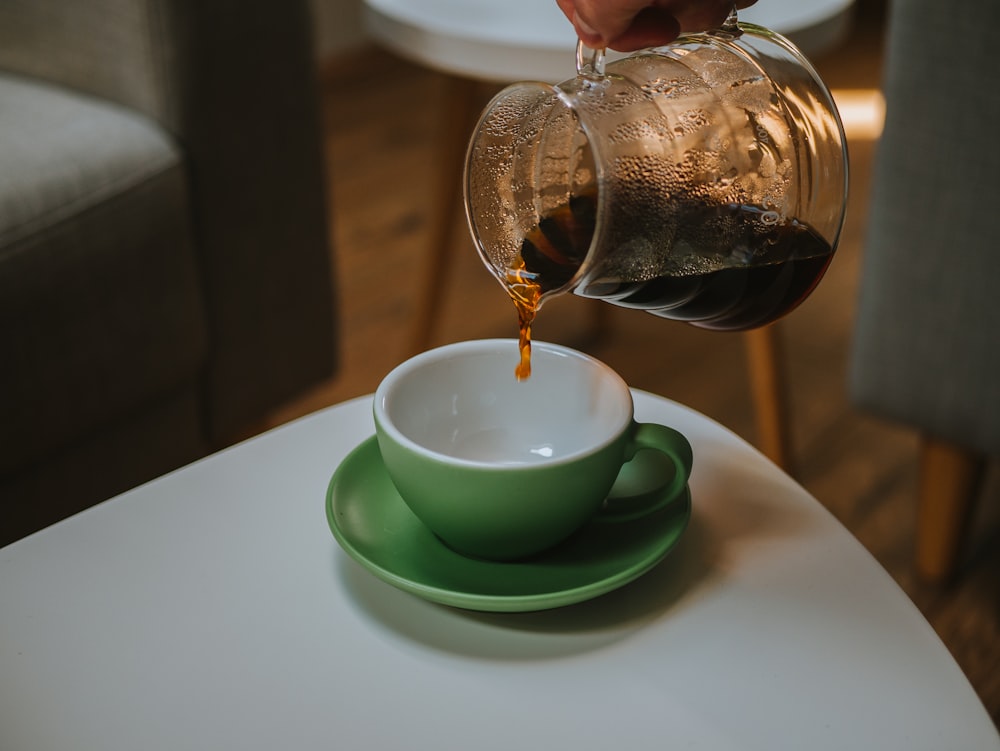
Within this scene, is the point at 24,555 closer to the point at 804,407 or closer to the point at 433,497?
the point at 433,497

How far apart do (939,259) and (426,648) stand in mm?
738

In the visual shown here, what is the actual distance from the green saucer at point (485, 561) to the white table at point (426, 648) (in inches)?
0.7

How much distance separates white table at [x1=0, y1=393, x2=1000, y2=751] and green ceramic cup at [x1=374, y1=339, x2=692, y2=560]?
0.14 ft

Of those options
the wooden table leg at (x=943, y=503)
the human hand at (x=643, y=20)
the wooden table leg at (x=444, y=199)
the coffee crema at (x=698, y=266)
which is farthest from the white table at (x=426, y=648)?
the wooden table leg at (x=444, y=199)

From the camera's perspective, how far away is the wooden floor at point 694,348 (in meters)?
1.25

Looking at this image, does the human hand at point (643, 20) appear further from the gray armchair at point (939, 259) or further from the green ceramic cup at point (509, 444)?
the gray armchair at point (939, 259)

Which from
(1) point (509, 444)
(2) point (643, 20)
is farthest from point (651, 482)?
(2) point (643, 20)

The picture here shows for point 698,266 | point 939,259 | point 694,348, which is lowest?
point 694,348

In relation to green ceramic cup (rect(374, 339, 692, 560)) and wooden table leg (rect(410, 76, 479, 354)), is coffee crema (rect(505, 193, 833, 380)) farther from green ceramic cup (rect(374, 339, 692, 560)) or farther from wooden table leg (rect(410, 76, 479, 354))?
wooden table leg (rect(410, 76, 479, 354))

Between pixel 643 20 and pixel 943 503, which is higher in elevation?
pixel 643 20

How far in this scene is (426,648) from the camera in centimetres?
52

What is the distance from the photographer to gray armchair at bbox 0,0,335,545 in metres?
1.00

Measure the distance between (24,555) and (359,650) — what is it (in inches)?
7.7

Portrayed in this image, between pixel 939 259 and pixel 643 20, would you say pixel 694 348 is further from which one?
pixel 643 20
